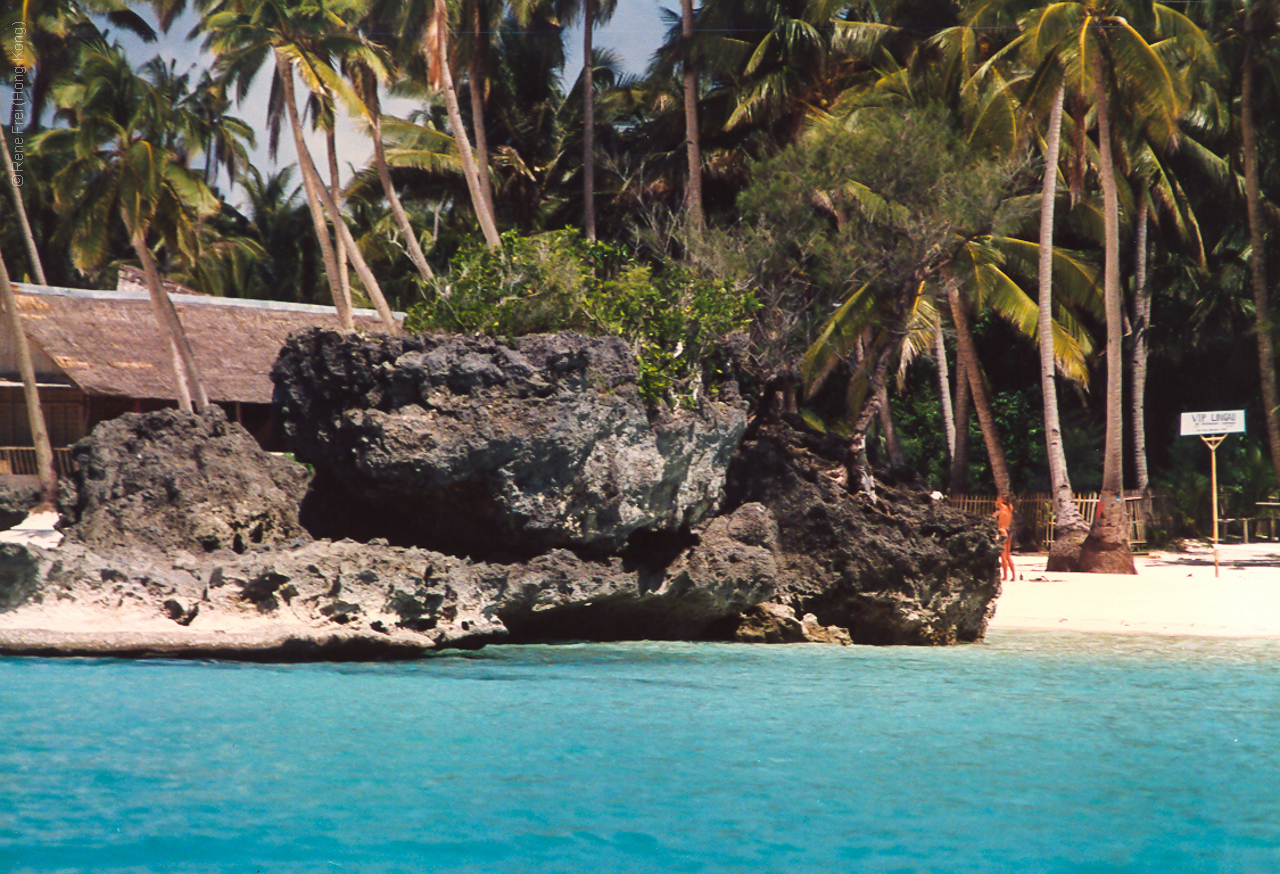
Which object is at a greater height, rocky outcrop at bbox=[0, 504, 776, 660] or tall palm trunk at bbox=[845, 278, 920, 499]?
tall palm trunk at bbox=[845, 278, 920, 499]

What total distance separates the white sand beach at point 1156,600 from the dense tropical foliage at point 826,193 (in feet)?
6.94

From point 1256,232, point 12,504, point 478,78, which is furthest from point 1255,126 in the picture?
point 12,504

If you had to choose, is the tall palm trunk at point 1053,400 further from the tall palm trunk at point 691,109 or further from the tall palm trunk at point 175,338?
the tall palm trunk at point 175,338

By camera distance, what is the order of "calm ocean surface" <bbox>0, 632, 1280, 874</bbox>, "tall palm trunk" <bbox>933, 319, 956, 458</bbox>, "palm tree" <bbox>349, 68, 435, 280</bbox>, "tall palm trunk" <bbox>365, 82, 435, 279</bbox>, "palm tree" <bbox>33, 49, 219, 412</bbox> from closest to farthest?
"calm ocean surface" <bbox>0, 632, 1280, 874</bbox>
"palm tree" <bbox>33, 49, 219, 412</bbox>
"tall palm trunk" <bbox>365, 82, 435, 279</bbox>
"palm tree" <bbox>349, 68, 435, 280</bbox>
"tall palm trunk" <bbox>933, 319, 956, 458</bbox>

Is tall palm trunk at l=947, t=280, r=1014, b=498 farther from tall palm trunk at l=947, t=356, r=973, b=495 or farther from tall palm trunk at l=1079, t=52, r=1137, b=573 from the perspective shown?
tall palm trunk at l=1079, t=52, r=1137, b=573

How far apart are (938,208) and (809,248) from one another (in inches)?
77.3

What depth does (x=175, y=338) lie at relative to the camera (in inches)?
885

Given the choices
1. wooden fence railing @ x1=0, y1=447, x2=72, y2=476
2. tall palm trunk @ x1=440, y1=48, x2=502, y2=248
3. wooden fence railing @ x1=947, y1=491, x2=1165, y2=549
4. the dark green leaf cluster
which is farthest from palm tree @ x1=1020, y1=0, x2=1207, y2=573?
wooden fence railing @ x1=0, y1=447, x2=72, y2=476

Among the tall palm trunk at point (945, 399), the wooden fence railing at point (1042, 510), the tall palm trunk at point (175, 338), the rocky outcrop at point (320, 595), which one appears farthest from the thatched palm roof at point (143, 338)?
the rocky outcrop at point (320, 595)

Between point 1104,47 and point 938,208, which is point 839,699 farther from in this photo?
point 1104,47

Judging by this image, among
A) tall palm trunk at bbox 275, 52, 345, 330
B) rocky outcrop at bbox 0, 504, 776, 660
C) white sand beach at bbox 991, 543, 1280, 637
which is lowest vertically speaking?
white sand beach at bbox 991, 543, 1280, 637

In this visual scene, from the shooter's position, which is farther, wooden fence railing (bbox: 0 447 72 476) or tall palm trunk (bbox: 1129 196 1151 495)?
tall palm trunk (bbox: 1129 196 1151 495)

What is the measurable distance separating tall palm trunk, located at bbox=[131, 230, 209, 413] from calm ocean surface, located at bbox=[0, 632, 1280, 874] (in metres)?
14.8

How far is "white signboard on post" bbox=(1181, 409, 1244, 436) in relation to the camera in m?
16.8
